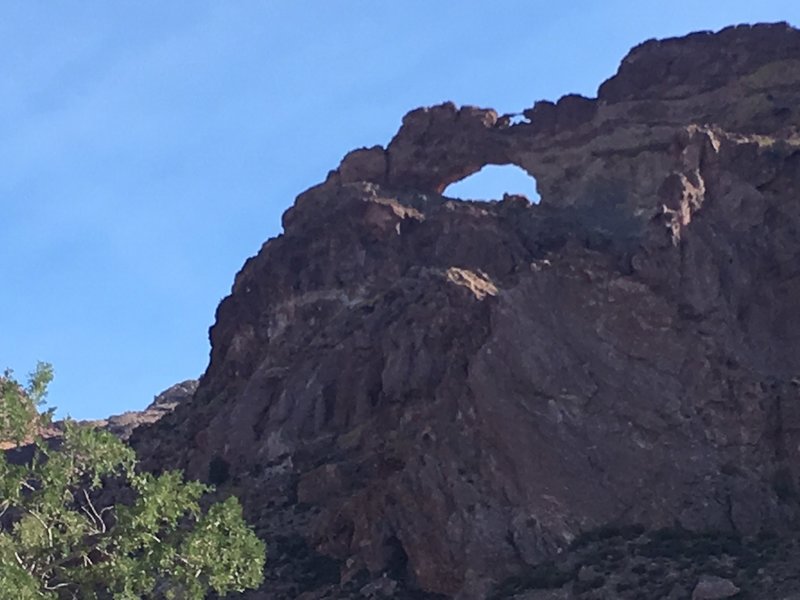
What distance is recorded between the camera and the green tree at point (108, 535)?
1973cm

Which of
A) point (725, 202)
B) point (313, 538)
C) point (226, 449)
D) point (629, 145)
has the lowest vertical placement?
point (313, 538)

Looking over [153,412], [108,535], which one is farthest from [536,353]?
[153,412]

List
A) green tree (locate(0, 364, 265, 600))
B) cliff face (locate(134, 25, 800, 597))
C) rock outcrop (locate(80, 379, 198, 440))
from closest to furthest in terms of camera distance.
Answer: green tree (locate(0, 364, 265, 600)), cliff face (locate(134, 25, 800, 597)), rock outcrop (locate(80, 379, 198, 440))

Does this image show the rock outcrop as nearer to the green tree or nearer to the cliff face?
the cliff face

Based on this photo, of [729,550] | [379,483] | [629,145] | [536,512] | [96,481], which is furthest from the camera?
[629,145]

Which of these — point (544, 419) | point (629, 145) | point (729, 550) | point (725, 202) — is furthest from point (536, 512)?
point (629, 145)

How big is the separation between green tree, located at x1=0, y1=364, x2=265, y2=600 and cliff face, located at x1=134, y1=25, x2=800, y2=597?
2405 centimetres

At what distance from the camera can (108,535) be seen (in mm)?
20062

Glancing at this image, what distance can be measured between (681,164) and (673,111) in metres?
19.2

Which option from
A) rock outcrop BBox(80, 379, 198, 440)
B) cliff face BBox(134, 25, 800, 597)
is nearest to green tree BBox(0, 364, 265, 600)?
cliff face BBox(134, 25, 800, 597)

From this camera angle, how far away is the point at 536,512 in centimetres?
4494

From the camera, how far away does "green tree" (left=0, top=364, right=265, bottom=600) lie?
19734mm

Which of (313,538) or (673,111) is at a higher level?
(673,111)

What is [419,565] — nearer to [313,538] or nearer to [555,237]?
[313,538]
